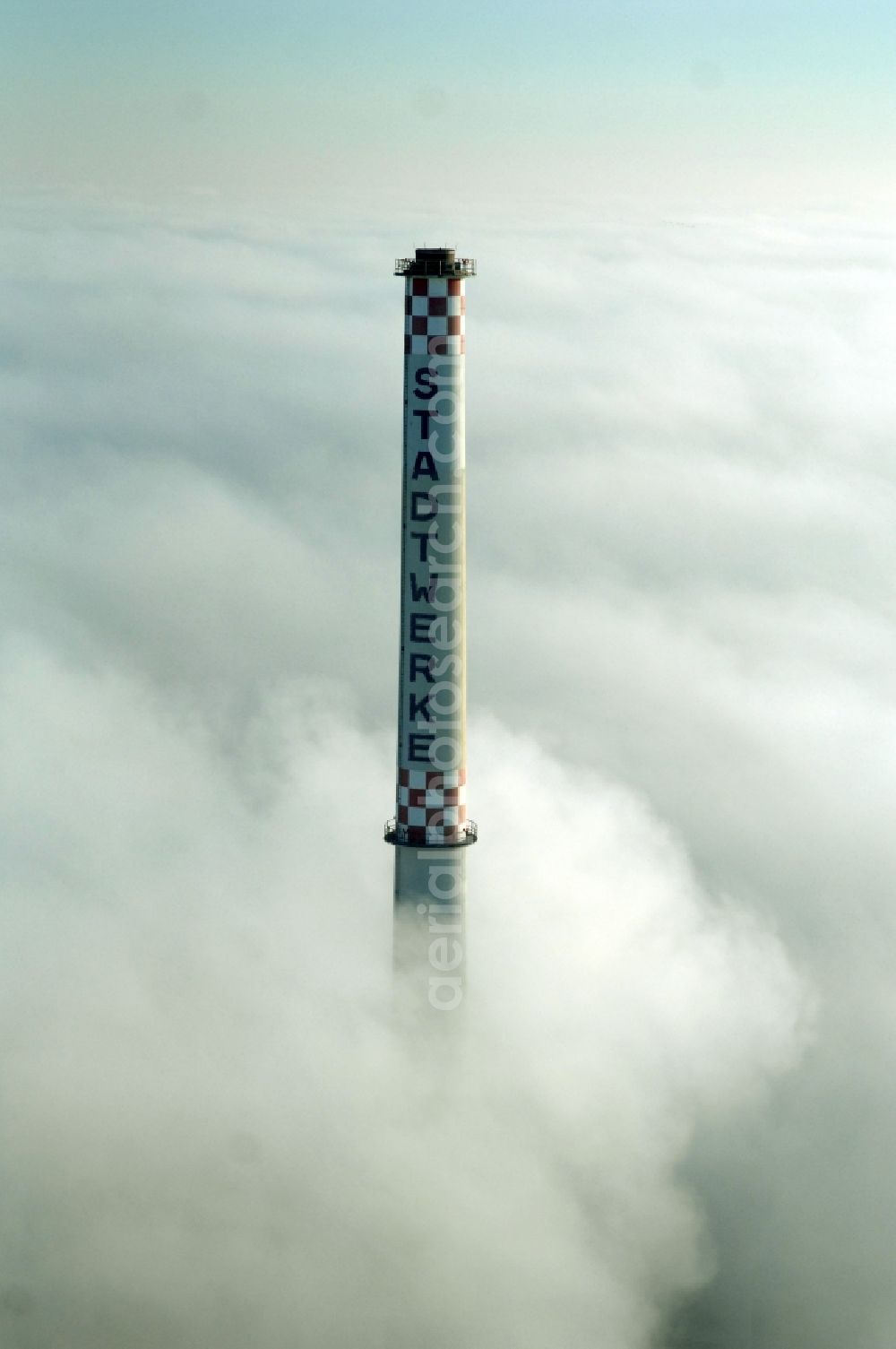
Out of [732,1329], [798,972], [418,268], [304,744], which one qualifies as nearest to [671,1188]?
[732,1329]

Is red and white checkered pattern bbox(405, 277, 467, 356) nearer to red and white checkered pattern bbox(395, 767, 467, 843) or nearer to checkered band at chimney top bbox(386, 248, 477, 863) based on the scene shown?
checkered band at chimney top bbox(386, 248, 477, 863)

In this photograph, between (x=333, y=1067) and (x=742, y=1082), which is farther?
(x=742, y=1082)

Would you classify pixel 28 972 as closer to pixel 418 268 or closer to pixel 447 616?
pixel 447 616

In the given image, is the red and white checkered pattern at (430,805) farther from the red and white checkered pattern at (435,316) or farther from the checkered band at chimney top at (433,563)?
the red and white checkered pattern at (435,316)

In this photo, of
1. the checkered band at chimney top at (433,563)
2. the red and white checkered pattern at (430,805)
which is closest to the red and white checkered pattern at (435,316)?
the checkered band at chimney top at (433,563)

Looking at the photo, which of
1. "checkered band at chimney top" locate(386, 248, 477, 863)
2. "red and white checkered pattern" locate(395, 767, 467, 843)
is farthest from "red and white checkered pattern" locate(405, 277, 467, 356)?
"red and white checkered pattern" locate(395, 767, 467, 843)
